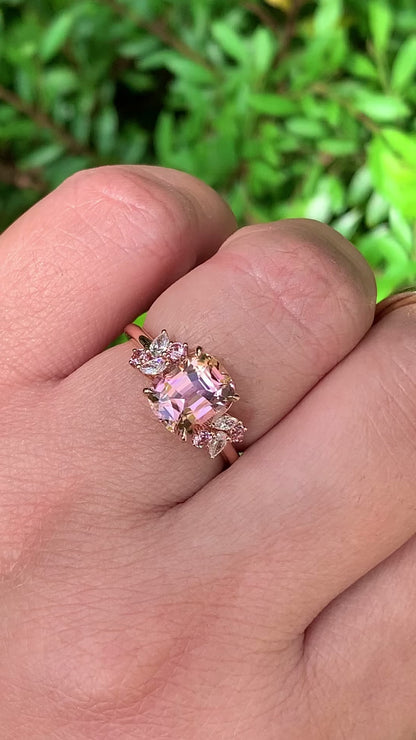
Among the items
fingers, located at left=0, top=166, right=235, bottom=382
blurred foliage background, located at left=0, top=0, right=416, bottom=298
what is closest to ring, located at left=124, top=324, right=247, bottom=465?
fingers, located at left=0, top=166, right=235, bottom=382

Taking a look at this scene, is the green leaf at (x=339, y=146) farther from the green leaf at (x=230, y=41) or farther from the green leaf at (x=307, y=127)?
the green leaf at (x=230, y=41)

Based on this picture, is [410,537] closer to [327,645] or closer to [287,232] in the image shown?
[327,645]

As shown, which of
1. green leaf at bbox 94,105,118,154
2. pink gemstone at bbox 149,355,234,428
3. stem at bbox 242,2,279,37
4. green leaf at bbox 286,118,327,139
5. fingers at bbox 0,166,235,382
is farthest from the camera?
green leaf at bbox 94,105,118,154

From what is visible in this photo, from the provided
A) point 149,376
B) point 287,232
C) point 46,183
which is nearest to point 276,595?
point 149,376

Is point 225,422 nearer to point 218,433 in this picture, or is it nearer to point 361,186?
point 218,433

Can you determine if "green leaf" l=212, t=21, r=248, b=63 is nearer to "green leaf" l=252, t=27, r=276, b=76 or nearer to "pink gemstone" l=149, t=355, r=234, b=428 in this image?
"green leaf" l=252, t=27, r=276, b=76

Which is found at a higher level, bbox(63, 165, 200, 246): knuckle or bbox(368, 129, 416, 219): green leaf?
bbox(63, 165, 200, 246): knuckle
